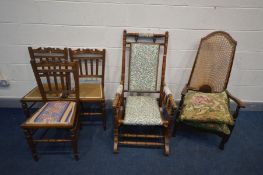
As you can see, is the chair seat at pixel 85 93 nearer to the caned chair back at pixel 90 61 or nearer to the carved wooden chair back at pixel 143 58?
the caned chair back at pixel 90 61

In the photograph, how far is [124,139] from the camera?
73.5 inches

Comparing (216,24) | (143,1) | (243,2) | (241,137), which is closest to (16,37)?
(143,1)

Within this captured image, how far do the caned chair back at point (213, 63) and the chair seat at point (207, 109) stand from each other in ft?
0.55

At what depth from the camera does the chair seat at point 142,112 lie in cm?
154

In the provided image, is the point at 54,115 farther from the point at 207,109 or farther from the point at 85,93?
the point at 207,109

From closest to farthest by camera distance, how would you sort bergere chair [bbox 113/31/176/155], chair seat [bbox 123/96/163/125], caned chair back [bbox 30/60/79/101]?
caned chair back [bbox 30/60/79/101] < chair seat [bbox 123/96/163/125] < bergere chair [bbox 113/31/176/155]

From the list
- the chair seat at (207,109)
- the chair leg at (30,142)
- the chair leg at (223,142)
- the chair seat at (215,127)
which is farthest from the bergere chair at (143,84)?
the chair leg at (30,142)

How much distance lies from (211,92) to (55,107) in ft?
5.46

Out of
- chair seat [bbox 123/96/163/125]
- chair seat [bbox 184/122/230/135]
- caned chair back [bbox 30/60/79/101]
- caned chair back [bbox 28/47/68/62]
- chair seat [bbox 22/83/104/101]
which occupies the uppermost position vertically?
caned chair back [bbox 28/47/68/62]

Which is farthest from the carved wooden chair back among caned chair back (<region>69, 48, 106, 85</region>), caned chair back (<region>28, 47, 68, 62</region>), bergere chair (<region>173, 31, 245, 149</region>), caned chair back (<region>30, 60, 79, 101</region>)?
caned chair back (<region>28, 47, 68, 62</region>)

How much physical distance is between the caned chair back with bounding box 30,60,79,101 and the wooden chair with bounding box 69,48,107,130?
0.19m

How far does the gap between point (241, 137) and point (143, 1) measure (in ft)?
6.33

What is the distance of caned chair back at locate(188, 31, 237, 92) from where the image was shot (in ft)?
5.66

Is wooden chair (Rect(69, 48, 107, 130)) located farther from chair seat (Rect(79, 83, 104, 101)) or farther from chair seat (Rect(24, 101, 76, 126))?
chair seat (Rect(24, 101, 76, 126))
